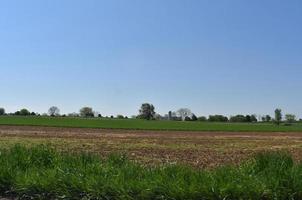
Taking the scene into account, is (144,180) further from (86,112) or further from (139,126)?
(86,112)

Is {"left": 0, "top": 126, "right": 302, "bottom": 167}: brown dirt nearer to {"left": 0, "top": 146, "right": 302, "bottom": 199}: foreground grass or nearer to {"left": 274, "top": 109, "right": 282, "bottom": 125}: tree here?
{"left": 0, "top": 146, "right": 302, "bottom": 199}: foreground grass

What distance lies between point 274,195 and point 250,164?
7.13ft

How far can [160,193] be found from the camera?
827cm

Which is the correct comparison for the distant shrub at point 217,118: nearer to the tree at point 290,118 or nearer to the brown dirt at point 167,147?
the tree at point 290,118

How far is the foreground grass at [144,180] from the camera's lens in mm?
8109

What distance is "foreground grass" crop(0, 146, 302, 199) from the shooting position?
811 centimetres

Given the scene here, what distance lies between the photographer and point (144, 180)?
8.78 m

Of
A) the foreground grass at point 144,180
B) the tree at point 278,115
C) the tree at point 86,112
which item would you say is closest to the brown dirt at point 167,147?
the foreground grass at point 144,180

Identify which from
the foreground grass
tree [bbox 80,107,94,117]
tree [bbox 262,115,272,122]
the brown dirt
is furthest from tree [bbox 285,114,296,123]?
the foreground grass

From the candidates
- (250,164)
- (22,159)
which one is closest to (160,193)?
(250,164)

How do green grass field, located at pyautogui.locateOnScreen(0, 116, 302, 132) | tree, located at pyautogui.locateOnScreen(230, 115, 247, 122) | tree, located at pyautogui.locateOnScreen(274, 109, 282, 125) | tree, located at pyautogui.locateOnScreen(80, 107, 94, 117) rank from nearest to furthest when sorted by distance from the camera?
green grass field, located at pyautogui.locateOnScreen(0, 116, 302, 132) → tree, located at pyautogui.locateOnScreen(274, 109, 282, 125) → tree, located at pyautogui.locateOnScreen(230, 115, 247, 122) → tree, located at pyautogui.locateOnScreen(80, 107, 94, 117)

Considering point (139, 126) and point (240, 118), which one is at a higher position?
point (240, 118)

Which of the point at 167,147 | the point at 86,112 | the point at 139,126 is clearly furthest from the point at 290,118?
the point at 167,147

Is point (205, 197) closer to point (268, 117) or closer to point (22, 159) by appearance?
point (22, 159)
